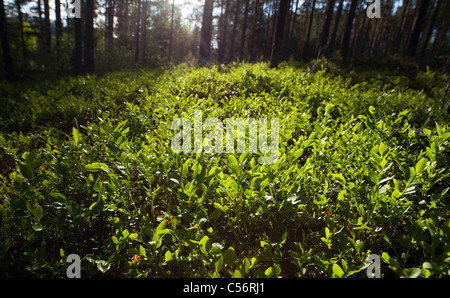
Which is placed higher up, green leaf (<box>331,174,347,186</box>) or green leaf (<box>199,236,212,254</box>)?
green leaf (<box>331,174,347,186</box>)

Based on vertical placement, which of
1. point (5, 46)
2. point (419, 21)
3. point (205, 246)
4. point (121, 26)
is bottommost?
point (205, 246)

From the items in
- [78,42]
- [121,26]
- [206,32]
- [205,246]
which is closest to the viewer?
[205,246]

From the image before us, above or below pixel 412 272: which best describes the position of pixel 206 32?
above

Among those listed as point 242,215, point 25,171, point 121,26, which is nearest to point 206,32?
point 242,215

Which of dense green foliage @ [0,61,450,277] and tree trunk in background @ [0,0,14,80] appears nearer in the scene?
dense green foliage @ [0,61,450,277]

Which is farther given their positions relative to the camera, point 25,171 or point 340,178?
point 340,178

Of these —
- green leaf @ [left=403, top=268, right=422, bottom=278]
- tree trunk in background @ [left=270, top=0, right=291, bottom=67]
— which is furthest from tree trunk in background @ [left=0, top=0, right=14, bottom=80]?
green leaf @ [left=403, top=268, right=422, bottom=278]

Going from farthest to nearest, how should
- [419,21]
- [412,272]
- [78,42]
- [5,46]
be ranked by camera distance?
[419,21] < [5,46] < [78,42] < [412,272]

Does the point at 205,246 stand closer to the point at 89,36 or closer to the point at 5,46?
the point at 89,36

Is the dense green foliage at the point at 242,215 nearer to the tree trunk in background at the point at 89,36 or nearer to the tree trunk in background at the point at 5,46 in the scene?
the tree trunk in background at the point at 89,36

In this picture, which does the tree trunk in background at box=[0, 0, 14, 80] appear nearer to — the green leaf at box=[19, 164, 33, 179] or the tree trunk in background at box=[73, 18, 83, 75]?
the tree trunk in background at box=[73, 18, 83, 75]
